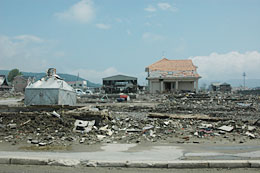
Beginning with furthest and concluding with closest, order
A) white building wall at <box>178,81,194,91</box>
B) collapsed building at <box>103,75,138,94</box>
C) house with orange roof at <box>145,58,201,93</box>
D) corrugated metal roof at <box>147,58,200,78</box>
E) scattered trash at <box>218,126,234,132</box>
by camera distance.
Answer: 1. collapsed building at <box>103,75,138,94</box>
2. corrugated metal roof at <box>147,58,200,78</box>
3. white building wall at <box>178,81,194,91</box>
4. house with orange roof at <box>145,58,201,93</box>
5. scattered trash at <box>218,126,234,132</box>

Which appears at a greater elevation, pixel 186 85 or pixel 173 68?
pixel 173 68

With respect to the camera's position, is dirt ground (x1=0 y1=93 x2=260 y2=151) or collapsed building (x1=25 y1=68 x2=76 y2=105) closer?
dirt ground (x1=0 y1=93 x2=260 y2=151)

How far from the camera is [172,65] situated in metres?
53.2

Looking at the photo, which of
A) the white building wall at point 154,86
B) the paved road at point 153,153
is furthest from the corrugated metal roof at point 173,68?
the paved road at point 153,153

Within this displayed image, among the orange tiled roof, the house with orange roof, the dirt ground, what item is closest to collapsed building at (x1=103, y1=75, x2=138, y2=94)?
the orange tiled roof

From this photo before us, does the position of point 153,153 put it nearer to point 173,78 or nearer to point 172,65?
point 173,78

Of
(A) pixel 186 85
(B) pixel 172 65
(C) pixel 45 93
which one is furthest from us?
(B) pixel 172 65

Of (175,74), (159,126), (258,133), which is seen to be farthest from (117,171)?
(175,74)

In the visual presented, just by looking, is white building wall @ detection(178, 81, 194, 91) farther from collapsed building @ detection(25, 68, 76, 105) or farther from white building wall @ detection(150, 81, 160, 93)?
collapsed building @ detection(25, 68, 76, 105)

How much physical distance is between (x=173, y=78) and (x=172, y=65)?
6701mm

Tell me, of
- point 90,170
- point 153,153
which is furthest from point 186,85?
point 90,170

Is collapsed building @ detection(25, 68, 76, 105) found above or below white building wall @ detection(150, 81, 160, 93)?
below

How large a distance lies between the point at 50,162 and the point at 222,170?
4.06m

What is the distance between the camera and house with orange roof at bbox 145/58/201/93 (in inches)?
1859
